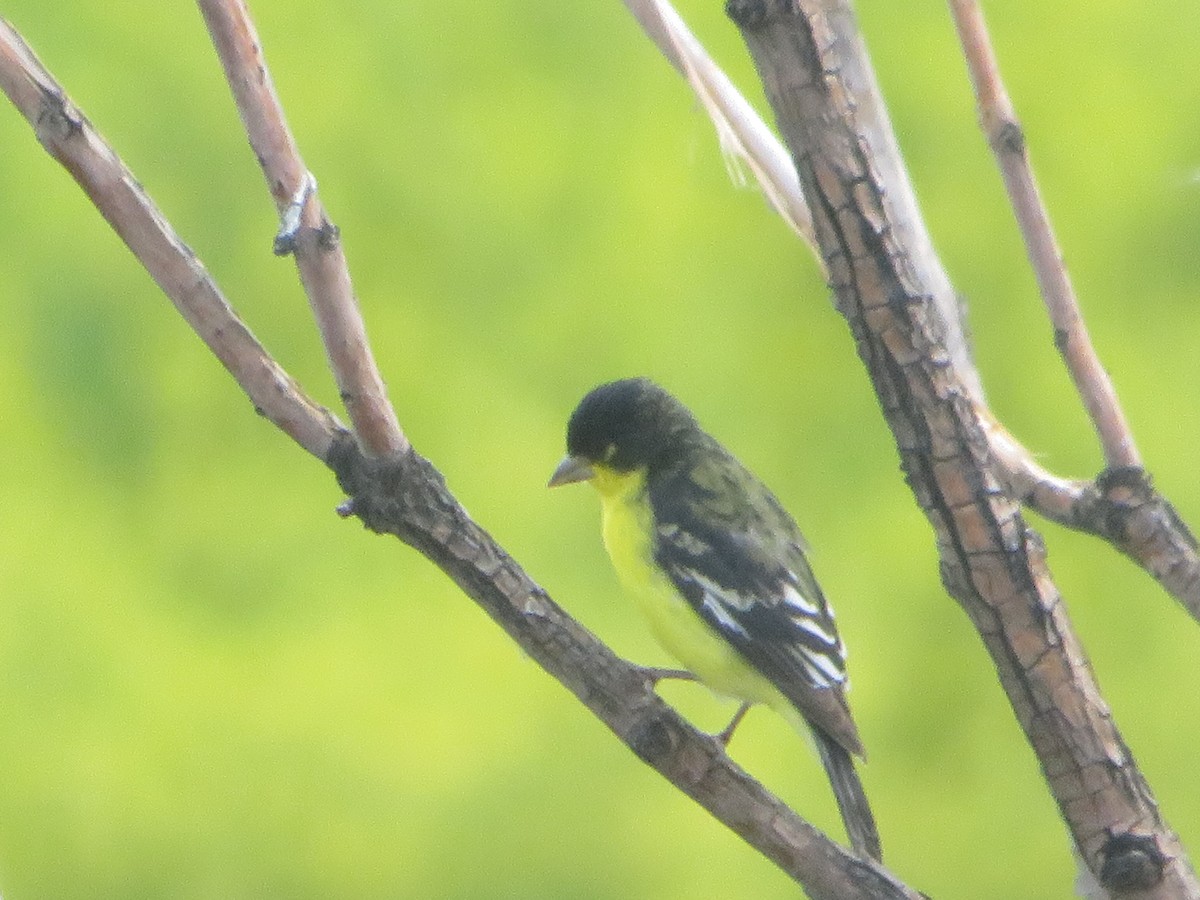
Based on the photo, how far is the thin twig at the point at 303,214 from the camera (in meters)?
0.62

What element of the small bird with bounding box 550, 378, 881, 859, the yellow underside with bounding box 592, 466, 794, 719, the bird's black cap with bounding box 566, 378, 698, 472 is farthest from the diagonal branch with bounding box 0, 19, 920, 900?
the bird's black cap with bounding box 566, 378, 698, 472

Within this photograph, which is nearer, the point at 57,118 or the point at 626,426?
the point at 57,118

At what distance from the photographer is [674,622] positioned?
44.8 inches

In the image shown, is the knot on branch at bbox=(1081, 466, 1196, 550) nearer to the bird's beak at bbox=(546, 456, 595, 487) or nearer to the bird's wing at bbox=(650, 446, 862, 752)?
the bird's wing at bbox=(650, 446, 862, 752)

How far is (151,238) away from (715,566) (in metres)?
0.61

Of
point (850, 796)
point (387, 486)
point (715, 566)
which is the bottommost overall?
point (387, 486)

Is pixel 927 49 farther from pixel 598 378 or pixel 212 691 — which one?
pixel 212 691

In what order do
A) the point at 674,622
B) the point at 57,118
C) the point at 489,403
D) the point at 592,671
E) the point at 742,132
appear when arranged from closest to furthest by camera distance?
the point at 57,118 < the point at 592,671 < the point at 742,132 < the point at 674,622 < the point at 489,403

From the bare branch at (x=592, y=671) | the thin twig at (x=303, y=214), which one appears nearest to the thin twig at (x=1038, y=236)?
the bare branch at (x=592, y=671)

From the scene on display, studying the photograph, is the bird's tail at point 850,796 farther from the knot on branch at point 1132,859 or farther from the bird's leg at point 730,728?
the knot on branch at point 1132,859

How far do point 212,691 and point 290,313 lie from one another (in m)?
0.42

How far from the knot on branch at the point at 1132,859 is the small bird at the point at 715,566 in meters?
0.28

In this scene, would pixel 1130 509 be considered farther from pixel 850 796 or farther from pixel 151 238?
pixel 151 238

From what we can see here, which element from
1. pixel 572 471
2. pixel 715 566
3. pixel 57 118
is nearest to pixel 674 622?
pixel 715 566
